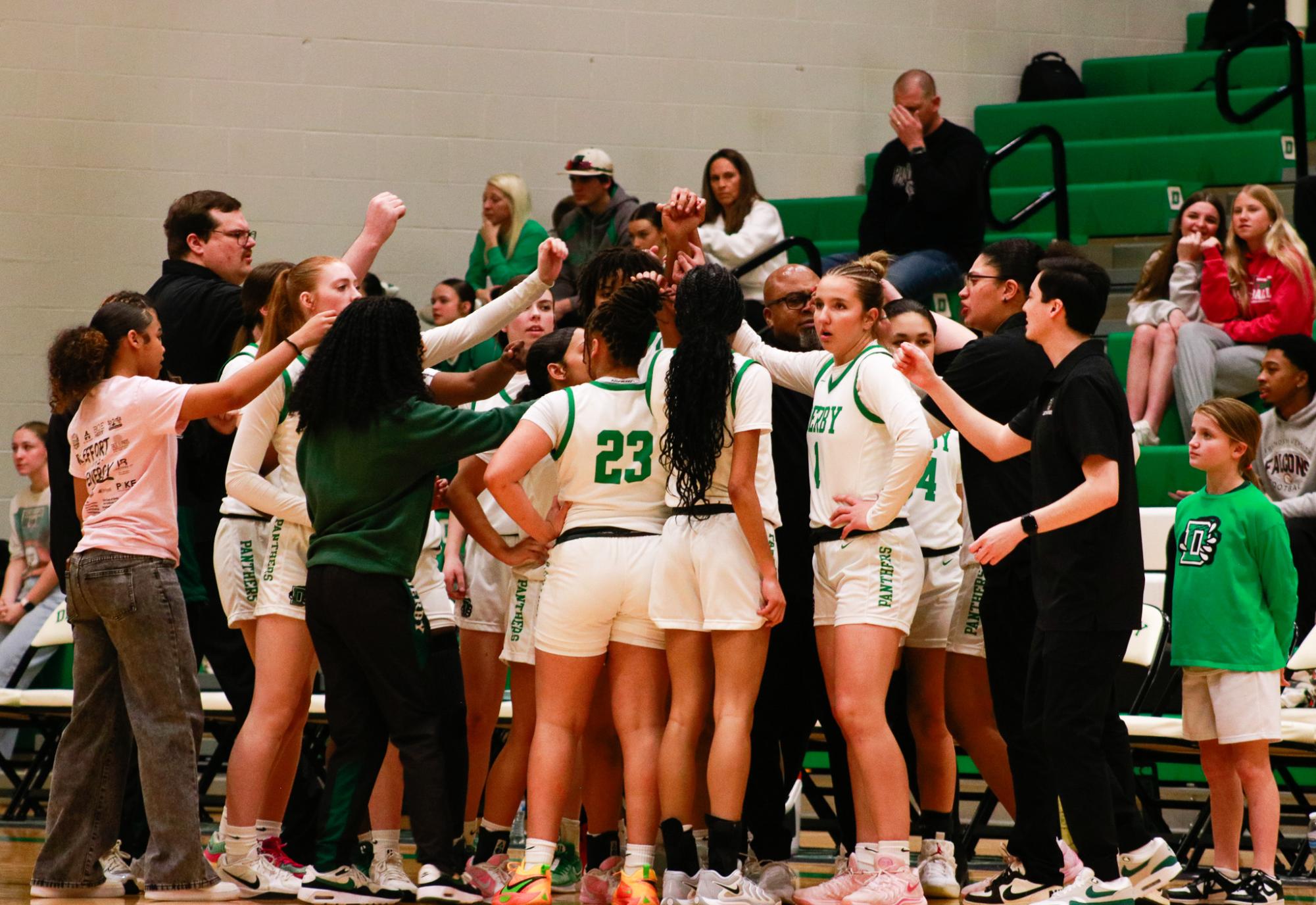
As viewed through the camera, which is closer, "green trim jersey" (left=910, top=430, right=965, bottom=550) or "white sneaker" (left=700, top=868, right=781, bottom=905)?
"white sneaker" (left=700, top=868, right=781, bottom=905)

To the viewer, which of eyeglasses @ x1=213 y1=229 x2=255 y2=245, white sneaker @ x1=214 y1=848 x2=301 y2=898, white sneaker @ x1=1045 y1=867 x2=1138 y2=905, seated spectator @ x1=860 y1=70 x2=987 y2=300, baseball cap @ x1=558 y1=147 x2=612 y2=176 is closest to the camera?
white sneaker @ x1=1045 y1=867 x2=1138 y2=905

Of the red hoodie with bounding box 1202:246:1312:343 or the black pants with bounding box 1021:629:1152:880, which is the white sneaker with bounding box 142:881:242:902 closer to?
the black pants with bounding box 1021:629:1152:880

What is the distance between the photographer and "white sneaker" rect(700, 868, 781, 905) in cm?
414

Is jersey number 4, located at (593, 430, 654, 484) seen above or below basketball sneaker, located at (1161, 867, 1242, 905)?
above

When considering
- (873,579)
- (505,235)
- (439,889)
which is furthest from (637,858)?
(505,235)

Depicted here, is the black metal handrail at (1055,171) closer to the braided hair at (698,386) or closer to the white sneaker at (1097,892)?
the braided hair at (698,386)

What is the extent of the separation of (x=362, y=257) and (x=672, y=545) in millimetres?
1453

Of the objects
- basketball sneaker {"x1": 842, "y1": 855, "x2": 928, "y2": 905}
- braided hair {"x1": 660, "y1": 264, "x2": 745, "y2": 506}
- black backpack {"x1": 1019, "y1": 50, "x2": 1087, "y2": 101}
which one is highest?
black backpack {"x1": 1019, "y1": 50, "x2": 1087, "y2": 101}

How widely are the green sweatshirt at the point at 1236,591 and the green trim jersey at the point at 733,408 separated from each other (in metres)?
1.39

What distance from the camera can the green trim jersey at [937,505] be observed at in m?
4.77

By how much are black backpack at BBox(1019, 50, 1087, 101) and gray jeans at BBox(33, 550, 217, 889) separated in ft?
24.4

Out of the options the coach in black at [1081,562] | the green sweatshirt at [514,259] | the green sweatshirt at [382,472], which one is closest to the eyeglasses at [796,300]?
the coach in black at [1081,562]

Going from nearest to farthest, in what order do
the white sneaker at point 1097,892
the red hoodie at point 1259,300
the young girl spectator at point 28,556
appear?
the white sneaker at point 1097,892 < the red hoodie at point 1259,300 < the young girl spectator at point 28,556

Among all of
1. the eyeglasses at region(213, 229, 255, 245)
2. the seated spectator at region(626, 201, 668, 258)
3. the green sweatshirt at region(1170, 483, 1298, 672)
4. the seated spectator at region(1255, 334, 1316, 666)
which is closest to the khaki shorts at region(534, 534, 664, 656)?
the green sweatshirt at region(1170, 483, 1298, 672)
